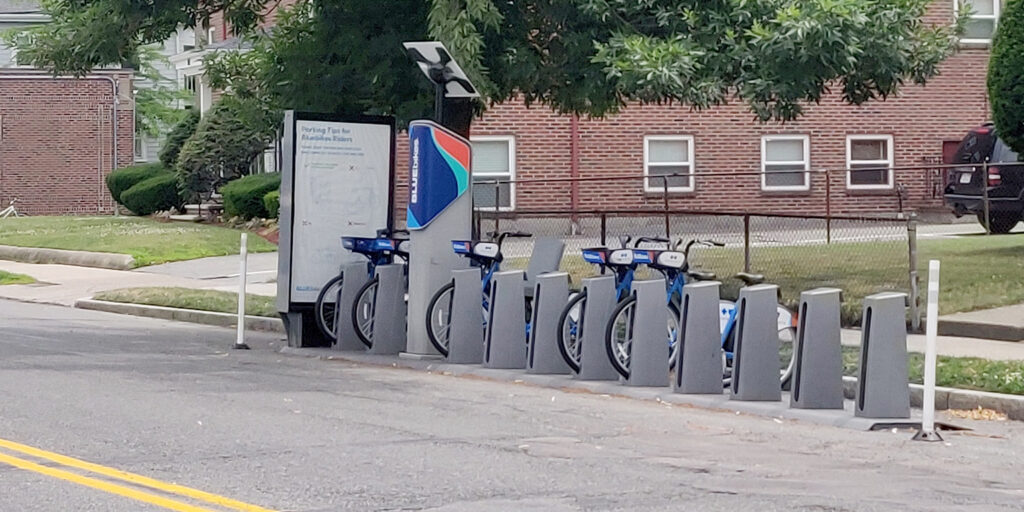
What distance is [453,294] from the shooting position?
13.9 meters

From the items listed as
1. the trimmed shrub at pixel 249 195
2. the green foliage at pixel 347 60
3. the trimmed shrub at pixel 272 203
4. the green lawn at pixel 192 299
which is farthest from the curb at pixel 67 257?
the green foliage at pixel 347 60

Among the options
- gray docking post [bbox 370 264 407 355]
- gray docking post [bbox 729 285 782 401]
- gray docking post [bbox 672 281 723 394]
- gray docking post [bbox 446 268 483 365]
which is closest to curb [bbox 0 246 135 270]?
gray docking post [bbox 370 264 407 355]

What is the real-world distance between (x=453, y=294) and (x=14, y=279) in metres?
13.3

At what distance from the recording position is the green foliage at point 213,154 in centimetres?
3581

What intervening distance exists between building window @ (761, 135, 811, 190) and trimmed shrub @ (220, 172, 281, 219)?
10.4m

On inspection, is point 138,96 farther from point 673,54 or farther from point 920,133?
point 673,54

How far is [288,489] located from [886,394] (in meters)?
4.73

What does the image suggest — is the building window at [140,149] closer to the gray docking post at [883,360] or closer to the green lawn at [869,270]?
the green lawn at [869,270]

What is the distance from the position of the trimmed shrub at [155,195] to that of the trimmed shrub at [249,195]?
210 inches

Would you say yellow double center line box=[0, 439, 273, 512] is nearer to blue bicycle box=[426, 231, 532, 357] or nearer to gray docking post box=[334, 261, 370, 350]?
blue bicycle box=[426, 231, 532, 357]

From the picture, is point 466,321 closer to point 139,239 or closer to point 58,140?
point 139,239

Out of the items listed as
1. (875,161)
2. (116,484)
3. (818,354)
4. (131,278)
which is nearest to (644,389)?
(818,354)

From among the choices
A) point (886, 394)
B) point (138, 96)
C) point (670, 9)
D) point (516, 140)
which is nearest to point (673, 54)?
point (670, 9)

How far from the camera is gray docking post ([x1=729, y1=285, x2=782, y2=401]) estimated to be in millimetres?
11312
